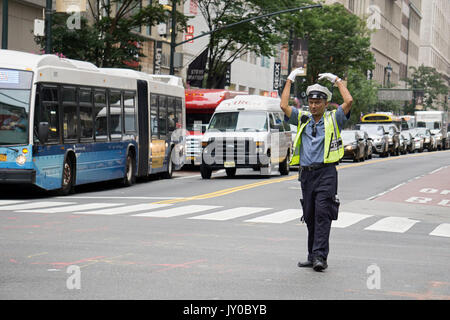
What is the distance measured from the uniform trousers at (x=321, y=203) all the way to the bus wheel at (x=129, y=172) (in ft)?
48.1

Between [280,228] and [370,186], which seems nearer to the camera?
[280,228]

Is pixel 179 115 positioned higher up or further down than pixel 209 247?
higher up

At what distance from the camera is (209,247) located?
36.1 ft

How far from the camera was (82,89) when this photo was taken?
20.6 meters

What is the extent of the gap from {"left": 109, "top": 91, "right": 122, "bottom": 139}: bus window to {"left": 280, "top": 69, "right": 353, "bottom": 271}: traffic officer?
43.7 ft

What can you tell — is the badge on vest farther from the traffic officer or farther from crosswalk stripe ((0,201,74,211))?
crosswalk stripe ((0,201,74,211))

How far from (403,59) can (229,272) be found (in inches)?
5529

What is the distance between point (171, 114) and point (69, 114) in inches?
315

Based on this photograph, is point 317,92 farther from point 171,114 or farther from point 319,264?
point 171,114

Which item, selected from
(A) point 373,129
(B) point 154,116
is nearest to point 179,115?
(B) point 154,116

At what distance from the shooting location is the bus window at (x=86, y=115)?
20.6m

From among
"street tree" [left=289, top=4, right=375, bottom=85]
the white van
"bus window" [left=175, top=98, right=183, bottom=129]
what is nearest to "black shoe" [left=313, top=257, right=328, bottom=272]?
the white van
